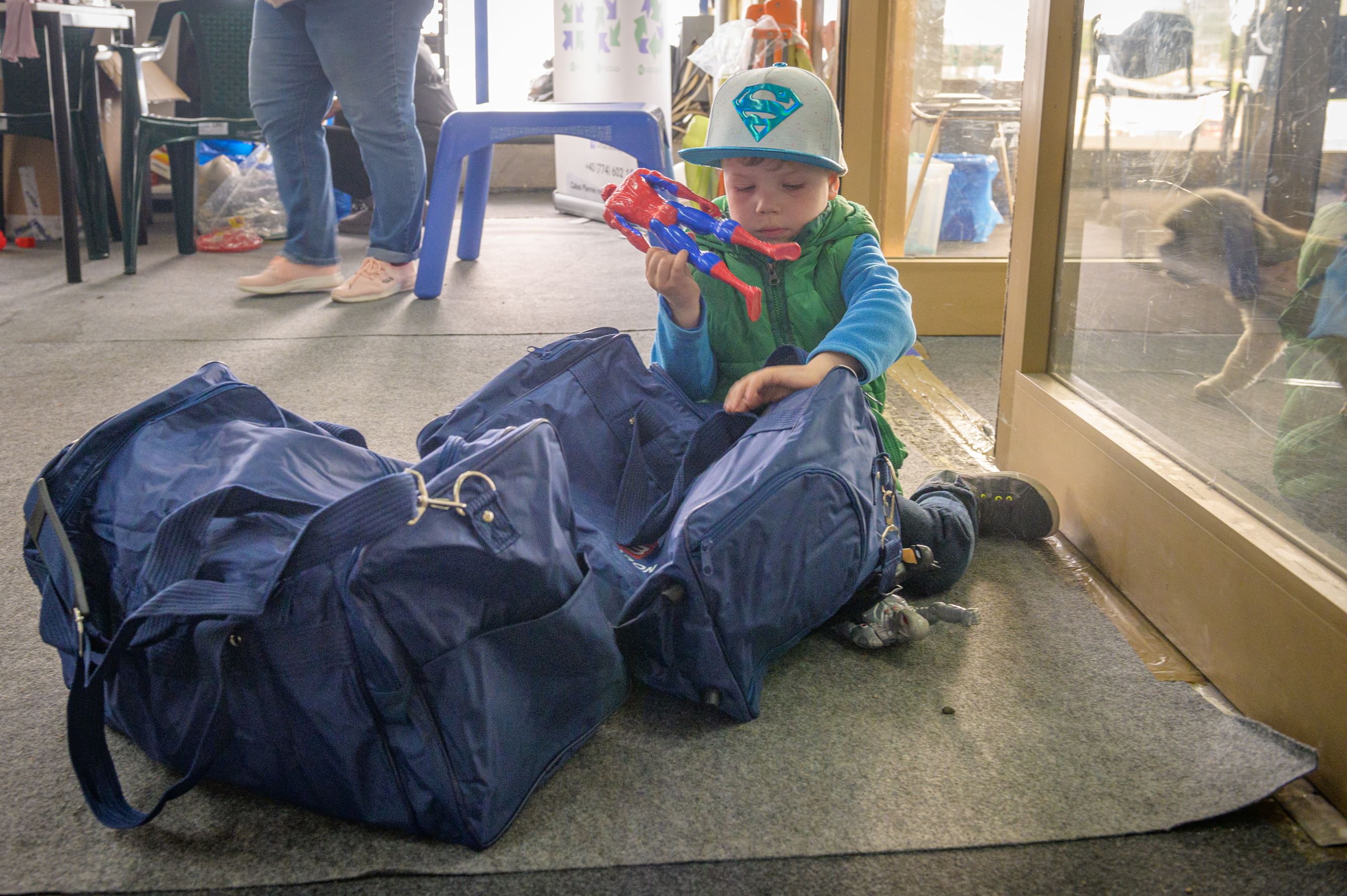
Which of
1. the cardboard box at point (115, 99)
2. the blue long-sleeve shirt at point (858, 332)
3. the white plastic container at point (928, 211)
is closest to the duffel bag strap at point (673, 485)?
the blue long-sleeve shirt at point (858, 332)

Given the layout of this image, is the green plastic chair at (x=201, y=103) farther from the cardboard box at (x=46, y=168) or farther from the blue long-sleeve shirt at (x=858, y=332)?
the blue long-sleeve shirt at (x=858, y=332)

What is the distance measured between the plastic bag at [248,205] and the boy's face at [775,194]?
2.77m

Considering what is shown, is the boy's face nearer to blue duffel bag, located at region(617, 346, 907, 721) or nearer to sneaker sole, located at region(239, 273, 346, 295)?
blue duffel bag, located at region(617, 346, 907, 721)

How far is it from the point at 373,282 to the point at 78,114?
113 centimetres

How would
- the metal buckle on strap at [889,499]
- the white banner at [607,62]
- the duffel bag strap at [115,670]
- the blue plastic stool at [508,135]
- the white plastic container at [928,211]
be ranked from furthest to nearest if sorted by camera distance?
1. the white banner at [607,62]
2. the blue plastic stool at [508,135]
3. the white plastic container at [928,211]
4. the metal buckle on strap at [889,499]
5. the duffel bag strap at [115,670]

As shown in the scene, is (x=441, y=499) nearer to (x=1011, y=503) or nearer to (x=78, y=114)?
(x=1011, y=503)

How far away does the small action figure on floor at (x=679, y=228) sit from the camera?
123 centimetres

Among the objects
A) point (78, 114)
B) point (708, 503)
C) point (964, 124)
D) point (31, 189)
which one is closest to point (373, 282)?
point (78, 114)

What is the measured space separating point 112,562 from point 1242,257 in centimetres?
107

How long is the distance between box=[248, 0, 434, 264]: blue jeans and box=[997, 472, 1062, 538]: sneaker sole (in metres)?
1.83

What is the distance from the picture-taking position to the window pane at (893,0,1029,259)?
7.29 feet

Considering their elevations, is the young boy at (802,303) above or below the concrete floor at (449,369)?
above

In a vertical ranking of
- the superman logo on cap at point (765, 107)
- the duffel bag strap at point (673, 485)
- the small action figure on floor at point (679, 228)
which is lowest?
the duffel bag strap at point (673, 485)

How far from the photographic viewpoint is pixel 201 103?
3289 mm
